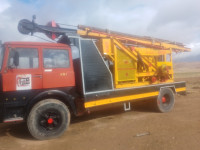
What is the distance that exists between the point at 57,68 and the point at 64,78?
34cm

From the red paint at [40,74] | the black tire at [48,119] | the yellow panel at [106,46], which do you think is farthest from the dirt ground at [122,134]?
the yellow panel at [106,46]

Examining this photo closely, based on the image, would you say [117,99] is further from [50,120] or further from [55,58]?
[55,58]

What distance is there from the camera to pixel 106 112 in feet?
22.6

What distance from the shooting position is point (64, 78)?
4.57 metres

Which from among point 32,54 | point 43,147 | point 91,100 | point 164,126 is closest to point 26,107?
point 43,147

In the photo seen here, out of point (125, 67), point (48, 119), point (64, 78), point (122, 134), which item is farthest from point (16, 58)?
point (125, 67)

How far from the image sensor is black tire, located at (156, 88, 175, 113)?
20.9ft

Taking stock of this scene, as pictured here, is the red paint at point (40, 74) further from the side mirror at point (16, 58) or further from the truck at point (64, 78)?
the side mirror at point (16, 58)

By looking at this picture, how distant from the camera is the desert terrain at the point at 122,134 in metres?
3.80

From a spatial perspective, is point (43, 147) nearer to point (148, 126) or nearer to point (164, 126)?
point (148, 126)

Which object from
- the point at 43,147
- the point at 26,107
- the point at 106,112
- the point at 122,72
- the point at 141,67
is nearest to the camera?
the point at 43,147

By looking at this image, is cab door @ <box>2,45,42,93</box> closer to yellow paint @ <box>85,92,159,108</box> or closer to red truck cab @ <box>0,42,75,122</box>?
red truck cab @ <box>0,42,75,122</box>

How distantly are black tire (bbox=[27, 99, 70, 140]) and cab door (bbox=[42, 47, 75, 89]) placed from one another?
1.65 ft

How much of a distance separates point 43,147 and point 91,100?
1689 millimetres
